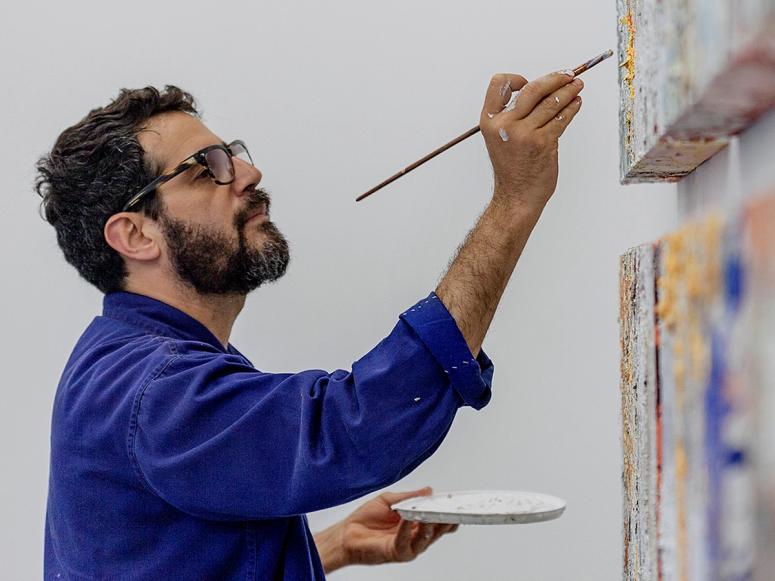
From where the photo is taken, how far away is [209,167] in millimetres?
1453

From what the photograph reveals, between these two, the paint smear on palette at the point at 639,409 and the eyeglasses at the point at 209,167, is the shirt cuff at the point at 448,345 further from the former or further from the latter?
the eyeglasses at the point at 209,167

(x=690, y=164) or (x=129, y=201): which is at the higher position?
(x=129, y=201)

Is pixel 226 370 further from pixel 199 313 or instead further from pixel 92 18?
pixel 92 18

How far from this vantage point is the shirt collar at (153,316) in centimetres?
135

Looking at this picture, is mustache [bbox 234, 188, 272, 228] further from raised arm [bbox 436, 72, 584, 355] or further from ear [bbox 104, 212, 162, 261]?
Result: raised arm [bbox 436, 72, 584, 355]

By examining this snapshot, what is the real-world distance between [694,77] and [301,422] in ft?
2.15

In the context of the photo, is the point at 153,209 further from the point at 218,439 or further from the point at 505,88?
the point at 505,88

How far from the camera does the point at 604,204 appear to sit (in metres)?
2.01

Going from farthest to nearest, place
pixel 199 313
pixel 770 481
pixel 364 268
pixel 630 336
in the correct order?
pixel 364 268, pixel 199 313, pixel 630 336, pixel 770 481

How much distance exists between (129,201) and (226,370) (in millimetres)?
440

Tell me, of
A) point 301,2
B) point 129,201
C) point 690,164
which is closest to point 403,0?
point 301,2

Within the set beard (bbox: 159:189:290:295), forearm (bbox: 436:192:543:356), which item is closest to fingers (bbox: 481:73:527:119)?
forearm (bbox: 436:192:543:356)

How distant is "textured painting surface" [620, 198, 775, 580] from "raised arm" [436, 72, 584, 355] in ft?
0.91

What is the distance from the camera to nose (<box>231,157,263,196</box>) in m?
1.47
